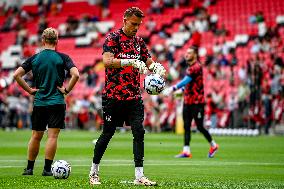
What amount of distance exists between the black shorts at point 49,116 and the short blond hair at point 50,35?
109cm

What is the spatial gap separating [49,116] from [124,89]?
2207 millimetres

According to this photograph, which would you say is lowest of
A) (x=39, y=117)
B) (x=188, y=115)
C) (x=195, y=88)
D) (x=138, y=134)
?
(x=138, y=134)

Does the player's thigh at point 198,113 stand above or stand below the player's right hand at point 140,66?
below

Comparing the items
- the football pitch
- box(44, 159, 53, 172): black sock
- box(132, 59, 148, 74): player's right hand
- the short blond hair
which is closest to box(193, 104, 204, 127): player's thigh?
the football pitch

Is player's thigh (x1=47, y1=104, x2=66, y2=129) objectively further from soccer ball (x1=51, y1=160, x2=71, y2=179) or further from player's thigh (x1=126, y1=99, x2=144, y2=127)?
player's thigh (x1=126, y1=99, x2=144, y2=127)

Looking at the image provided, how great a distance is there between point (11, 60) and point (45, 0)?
23.1ft

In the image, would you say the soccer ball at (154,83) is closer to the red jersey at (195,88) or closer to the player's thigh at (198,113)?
the red jersey at (195,88)

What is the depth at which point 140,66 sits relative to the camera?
11.0m

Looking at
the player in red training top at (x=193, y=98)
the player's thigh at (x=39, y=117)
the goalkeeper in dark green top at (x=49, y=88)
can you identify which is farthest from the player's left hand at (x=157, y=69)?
the player in red training top at (x=193, y=98)

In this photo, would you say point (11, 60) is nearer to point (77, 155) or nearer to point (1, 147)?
point (1, 147)

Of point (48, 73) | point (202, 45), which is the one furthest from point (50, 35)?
point (202, 45)

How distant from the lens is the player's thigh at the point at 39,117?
13.1m

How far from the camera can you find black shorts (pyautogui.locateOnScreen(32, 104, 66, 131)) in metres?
13.0

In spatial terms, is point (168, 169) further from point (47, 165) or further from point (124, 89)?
point (124, 89)
